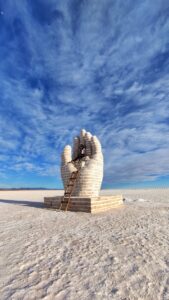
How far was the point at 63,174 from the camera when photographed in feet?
42.4

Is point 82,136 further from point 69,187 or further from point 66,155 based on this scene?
point 69,187

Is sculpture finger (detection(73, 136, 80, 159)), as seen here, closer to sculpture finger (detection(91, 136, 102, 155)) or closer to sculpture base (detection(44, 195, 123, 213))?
sculpture finger (detection(91, 136, 102, 155))

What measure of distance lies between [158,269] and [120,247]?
4.08ft

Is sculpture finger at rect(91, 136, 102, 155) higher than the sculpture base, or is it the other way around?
sculpture finger at rect(91, 136, 102, 155)

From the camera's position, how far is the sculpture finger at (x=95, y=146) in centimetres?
1311

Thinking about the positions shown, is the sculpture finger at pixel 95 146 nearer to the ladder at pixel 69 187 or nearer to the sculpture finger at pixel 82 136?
the sculpture finger at pixel 82 136

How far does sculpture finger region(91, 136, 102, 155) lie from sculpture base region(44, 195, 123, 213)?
9.56 feet

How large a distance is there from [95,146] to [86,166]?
157 centimetres

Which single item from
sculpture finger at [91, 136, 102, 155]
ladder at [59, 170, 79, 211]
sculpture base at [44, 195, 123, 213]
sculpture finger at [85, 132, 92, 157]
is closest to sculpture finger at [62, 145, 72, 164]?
ladder at [59, 170, 79, 211]

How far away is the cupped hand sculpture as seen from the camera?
12156 millimetres

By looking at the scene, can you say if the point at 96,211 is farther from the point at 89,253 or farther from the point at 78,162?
the point at 89,253

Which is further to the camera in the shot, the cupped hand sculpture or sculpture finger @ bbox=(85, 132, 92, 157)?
sculpture finger @ bbox=(85, 132, 92, 157)

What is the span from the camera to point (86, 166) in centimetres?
1237

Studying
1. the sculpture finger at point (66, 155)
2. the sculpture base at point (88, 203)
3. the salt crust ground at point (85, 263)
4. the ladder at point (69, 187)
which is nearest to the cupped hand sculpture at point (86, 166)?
the sculpture finger at point (66, 155)
